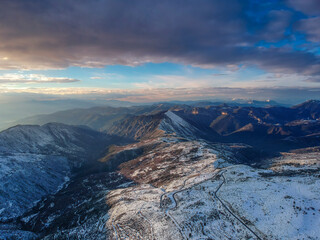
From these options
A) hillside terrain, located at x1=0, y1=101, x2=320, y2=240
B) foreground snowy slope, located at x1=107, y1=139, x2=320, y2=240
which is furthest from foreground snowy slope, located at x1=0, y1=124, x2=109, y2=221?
foreground snowy slope, located at x1=107, y1=139, x2=320, y2=240

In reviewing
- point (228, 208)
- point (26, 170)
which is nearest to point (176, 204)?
point (228, 208)

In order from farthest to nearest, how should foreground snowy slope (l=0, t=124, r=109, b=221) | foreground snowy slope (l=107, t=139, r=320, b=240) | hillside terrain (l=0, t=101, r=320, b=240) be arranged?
foreground snowy slope (l=0, t=124, r=109, b=221), hillside terrain (l=0, t=101, r=320, b=240), foreground snowy slope (l=107, t=139, r=320, b=240)

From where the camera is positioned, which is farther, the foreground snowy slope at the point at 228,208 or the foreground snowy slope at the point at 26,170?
the foreground snowy slope at the point at 26,170

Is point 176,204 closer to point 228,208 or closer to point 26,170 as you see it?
point 228,208

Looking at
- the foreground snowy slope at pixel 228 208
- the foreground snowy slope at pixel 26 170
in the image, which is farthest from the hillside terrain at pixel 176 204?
the foreground snowy slope at pixel 26 170

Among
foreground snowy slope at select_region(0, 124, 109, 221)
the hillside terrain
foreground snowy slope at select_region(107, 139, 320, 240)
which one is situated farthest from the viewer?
foreground snowy slope at select_region(0, 124, 109, 221)

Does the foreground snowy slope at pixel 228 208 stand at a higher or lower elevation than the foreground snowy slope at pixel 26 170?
higher

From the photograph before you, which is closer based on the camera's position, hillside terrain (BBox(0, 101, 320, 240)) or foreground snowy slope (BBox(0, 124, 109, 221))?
hillside terrain (BBox(0, 101, 320, 240))

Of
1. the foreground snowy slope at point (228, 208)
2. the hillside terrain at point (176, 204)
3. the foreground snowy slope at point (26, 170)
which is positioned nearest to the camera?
the foreground snowy slope at point (228, 208)

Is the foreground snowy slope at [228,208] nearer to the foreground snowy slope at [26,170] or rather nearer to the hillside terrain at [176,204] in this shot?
the hillside terrain at [176,204]

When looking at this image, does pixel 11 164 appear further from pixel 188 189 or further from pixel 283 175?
pixel 283 175

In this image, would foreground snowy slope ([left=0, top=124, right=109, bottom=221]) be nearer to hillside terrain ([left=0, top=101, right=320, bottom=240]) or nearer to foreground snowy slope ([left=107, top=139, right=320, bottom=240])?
hillside terrain ([left=0, top=101, right=320, bottom=240])
